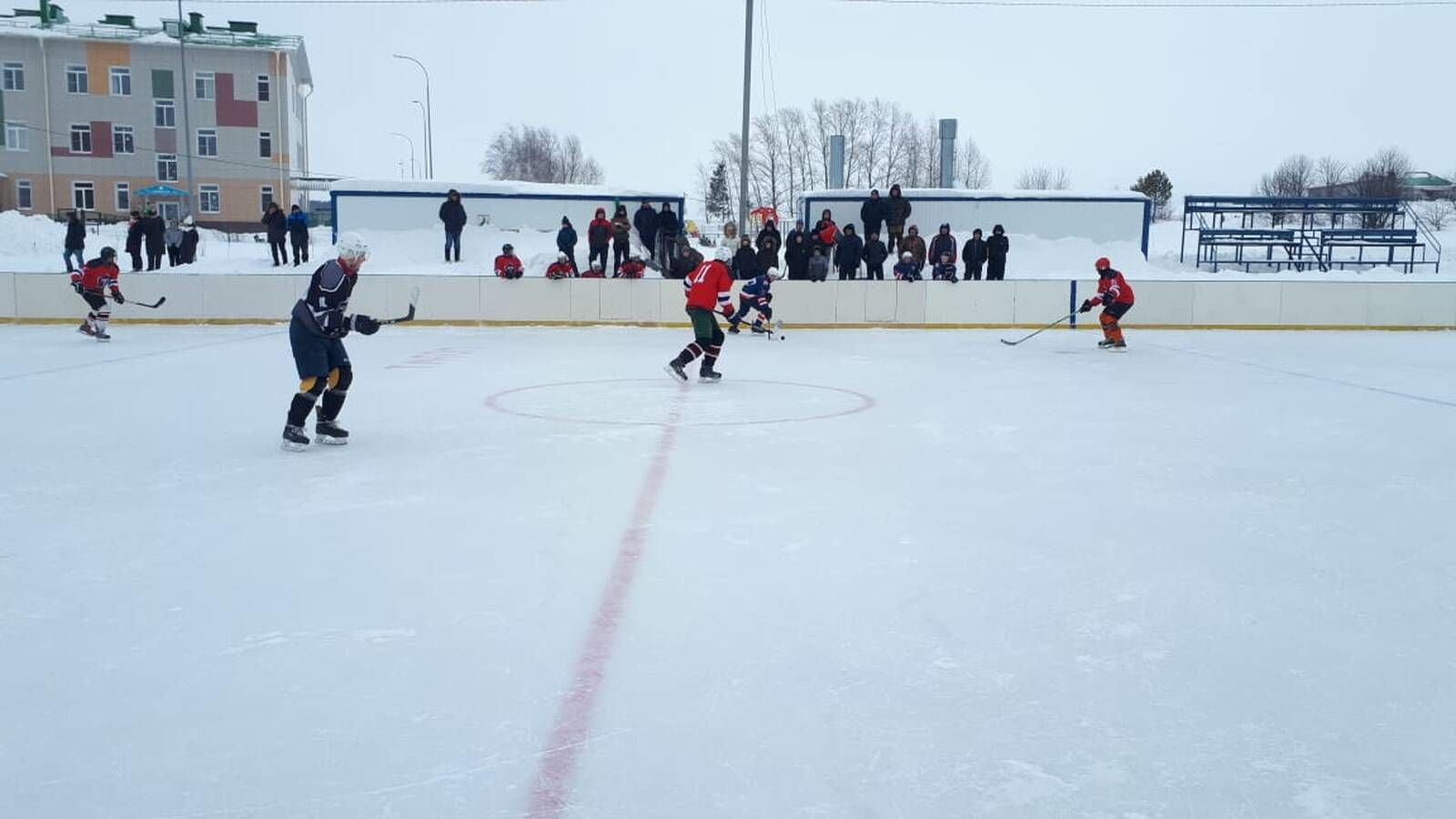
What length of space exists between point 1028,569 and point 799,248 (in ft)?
40.6

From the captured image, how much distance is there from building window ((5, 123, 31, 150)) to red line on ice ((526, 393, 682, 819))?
4391 centimetres

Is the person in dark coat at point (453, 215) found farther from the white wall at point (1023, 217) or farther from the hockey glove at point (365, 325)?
the hockey glove at point (365, 325)

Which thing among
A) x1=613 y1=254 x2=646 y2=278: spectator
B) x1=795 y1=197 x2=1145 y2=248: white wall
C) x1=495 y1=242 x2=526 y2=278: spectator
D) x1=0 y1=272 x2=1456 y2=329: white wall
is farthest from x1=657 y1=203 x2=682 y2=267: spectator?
x1=795 y1=197 x2=1145 y2=248: white wall

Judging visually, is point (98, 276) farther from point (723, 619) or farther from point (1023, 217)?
point (1023, 217)

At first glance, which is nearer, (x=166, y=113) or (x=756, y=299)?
(x=756, y=299)

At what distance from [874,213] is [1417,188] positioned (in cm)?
3966

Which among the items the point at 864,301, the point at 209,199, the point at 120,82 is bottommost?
the point at 864,301

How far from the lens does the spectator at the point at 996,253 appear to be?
1653 cm

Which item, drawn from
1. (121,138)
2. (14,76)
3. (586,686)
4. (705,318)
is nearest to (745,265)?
(705,318)

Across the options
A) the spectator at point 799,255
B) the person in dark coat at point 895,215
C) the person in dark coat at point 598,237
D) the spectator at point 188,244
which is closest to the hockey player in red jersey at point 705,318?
the spectator at point 799,255

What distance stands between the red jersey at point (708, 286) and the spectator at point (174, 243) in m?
13.2

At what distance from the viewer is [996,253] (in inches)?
655

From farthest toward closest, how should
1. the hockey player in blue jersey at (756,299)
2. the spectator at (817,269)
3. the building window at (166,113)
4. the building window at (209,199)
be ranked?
1. the building window at (209,199)
2. the building window at (166,113)
3. the spectator at (817,269)
4. the hockey player in blue jersey at (756,299)

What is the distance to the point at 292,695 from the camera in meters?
2.61
